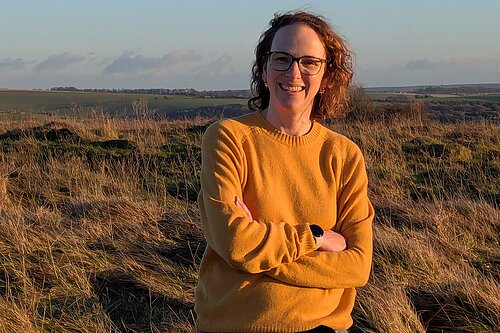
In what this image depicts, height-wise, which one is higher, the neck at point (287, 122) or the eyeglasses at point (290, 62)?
the eyeglasses at point (290, 62)

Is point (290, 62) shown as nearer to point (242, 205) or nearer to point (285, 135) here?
point (285, 135)

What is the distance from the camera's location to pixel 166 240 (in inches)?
191

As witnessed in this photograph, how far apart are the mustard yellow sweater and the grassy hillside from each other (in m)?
1.21

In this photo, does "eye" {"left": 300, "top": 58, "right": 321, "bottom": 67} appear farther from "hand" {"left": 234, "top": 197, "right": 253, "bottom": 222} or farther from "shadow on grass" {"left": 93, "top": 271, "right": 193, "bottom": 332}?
"shadow on grass" {"left": 93, "top": 271, "right": 193, "bottom": 332}

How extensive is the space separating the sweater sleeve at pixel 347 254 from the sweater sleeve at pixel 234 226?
0.05 m

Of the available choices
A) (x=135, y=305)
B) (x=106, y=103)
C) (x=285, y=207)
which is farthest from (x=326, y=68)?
(x=106, y=103)

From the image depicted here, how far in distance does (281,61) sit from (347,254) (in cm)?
66

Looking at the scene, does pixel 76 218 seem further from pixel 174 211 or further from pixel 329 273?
pixel 329 273

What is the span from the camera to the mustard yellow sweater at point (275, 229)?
6.32 ft

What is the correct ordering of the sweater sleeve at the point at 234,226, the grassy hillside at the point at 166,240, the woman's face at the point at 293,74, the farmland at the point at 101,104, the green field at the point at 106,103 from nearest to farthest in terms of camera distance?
the sweater sleeve at the point at 234,226 < the woman's face at the point at 293,74 < the grassy hillside at the point at 166,240 < the farmland at the point at 101,104 < the green field at the point at 106,103

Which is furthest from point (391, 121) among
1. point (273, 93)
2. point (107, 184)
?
point (273, 93)

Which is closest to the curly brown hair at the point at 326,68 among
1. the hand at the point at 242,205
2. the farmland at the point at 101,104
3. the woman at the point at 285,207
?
the woman at the point at 285,207

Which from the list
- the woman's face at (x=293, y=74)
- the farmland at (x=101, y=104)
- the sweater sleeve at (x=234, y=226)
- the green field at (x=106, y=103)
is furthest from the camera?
the green field at (x=106, y=103)

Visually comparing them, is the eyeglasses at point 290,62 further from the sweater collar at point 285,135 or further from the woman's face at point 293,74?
the sweater collar at point 285,135
